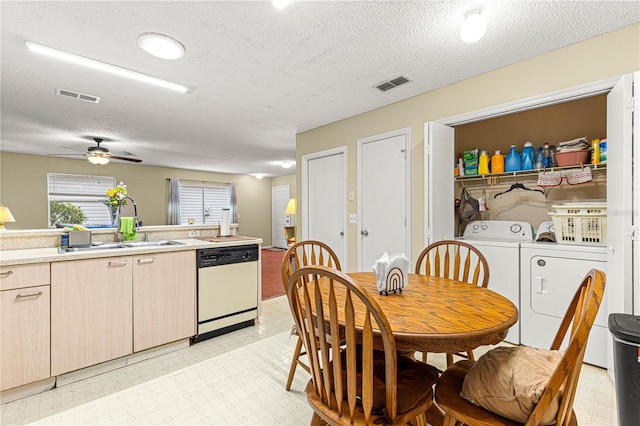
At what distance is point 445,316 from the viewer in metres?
1.24

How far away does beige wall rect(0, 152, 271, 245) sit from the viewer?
19.8 ft

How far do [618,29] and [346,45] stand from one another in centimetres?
183

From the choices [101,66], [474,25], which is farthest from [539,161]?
[101,66]

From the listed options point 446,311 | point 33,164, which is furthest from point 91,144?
point 446,311

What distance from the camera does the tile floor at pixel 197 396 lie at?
176 centimetres

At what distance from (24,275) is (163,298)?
90 cm

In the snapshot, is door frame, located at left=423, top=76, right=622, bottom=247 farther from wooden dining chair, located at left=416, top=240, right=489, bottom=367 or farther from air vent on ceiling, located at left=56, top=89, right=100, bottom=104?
air vent on ceiling, located at left=56, top=89, right=100, bottom=104

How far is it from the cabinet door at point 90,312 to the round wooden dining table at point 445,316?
1.83m

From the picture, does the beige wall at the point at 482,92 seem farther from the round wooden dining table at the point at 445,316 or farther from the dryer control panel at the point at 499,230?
the round wooden dining table at the point at 445,316

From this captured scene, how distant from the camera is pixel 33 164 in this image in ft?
20.4

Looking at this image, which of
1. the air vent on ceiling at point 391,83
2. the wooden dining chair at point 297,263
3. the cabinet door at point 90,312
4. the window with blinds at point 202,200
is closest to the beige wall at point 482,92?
the air vent on ceiling at point 391,83

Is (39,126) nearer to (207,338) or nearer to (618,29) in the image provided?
(207,338)

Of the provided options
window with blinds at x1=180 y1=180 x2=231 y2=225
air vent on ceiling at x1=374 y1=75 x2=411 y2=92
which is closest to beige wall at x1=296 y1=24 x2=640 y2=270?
air vent on ceiling at x1=374 y1=75 x2=411 y2=92

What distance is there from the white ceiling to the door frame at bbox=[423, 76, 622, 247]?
0.64 feet
